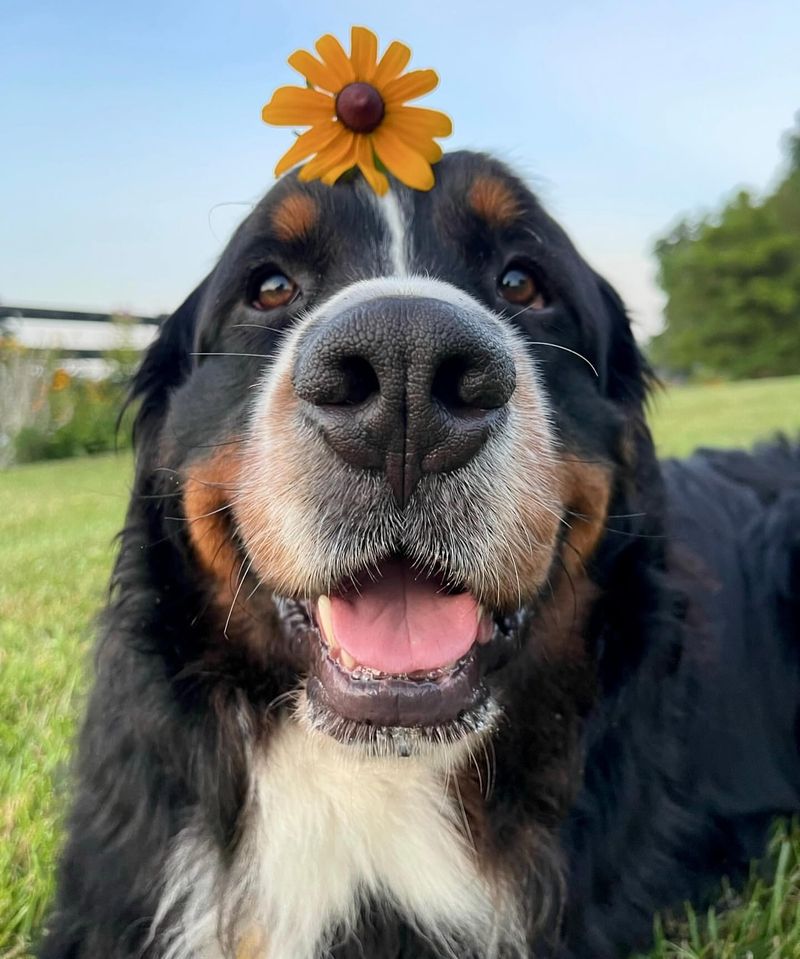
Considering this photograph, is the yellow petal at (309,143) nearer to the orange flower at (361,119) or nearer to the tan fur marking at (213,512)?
the orange flower at (361,119)

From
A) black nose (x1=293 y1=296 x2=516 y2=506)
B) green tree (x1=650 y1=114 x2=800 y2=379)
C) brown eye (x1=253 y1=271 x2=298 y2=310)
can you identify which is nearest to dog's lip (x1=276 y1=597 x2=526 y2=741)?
black nose (x1=293 y1=296 x2=516 y2=506)

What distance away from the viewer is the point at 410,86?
205 centimetres

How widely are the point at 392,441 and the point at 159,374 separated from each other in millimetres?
1229

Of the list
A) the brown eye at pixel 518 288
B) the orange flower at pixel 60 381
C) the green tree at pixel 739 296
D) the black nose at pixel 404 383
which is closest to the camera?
the black nose at pixel 404 383

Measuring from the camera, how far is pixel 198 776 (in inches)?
79.4

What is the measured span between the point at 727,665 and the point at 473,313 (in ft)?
5.93

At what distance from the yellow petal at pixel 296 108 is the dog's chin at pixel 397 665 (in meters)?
1.07

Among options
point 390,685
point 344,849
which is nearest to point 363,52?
point 390,685

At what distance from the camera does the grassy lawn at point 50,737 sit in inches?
84.4

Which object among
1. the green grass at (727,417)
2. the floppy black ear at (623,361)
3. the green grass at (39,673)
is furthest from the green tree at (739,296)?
the floppy black ear at (623,361)

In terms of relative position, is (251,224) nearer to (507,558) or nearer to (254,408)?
(254,408)

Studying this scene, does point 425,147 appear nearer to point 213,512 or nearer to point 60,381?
point 213,512

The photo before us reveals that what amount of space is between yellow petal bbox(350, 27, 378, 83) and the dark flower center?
3 centimetres

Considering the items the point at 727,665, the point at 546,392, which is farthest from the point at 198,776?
the point at 727,665
